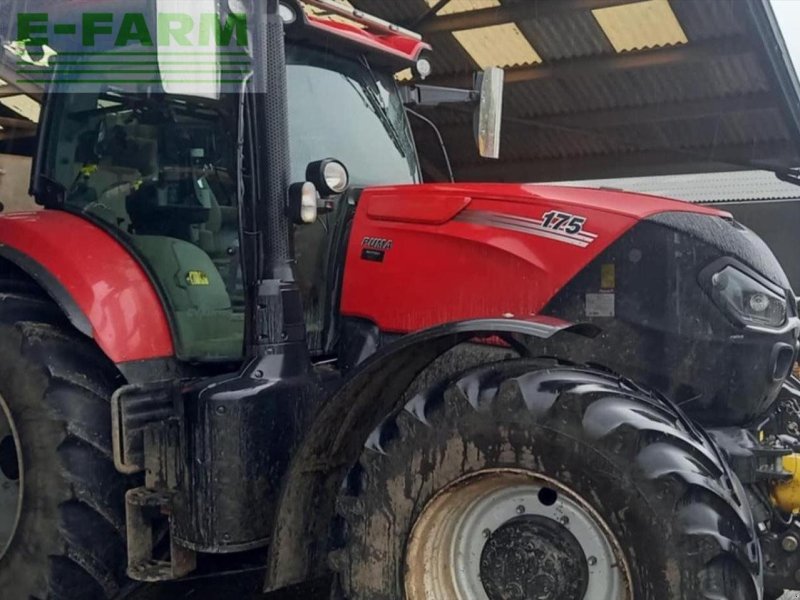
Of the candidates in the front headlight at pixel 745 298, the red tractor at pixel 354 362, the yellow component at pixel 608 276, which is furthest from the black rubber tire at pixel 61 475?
the front headlight at pixel 745 298

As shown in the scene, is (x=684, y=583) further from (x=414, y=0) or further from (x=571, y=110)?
(x=571, y=110)

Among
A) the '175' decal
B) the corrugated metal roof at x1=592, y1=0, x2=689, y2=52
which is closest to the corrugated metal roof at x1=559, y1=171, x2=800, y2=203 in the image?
the corrugated metal roof at x1=592, y1=0, x2=689, y2=52

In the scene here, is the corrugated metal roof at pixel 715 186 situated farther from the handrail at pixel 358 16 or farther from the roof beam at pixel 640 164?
the handrail at pixel 358 16

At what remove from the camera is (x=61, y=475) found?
313cm

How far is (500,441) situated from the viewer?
8.14 ft

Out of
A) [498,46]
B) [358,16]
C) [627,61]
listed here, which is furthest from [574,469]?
[498,46]

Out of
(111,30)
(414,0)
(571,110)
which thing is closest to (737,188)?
(571,110)

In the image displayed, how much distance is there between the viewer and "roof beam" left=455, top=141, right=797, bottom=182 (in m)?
9.54

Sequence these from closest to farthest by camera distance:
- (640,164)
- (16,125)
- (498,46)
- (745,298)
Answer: (745,298), (16,125), (498,46), (640,164)

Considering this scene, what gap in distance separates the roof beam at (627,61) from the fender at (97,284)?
6.49 metres

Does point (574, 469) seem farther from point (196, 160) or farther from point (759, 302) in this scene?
point (196, 160)

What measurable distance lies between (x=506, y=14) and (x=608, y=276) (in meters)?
6.15

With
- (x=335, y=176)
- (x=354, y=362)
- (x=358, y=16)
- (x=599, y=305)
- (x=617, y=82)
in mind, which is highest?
(x=617, y=82)

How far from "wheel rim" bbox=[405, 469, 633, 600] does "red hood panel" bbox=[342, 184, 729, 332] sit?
2.15ft
